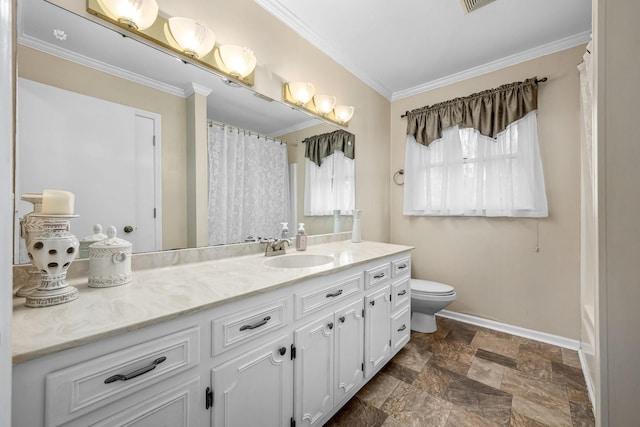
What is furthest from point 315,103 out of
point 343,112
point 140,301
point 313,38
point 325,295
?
point 140,301

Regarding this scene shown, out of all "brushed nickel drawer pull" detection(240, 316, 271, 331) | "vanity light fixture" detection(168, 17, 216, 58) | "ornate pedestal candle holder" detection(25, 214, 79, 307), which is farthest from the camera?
"vanity light fixture" detection(168, 17, 216, 58)

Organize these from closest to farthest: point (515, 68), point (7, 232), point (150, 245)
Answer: point (7, 232) → point (150, 245) → point (515, 68)

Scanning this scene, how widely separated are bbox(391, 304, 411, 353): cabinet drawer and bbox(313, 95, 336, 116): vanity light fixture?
171cm

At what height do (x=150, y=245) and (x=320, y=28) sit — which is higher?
(x=320, y=28)

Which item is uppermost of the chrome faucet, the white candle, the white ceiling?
the white ceiling

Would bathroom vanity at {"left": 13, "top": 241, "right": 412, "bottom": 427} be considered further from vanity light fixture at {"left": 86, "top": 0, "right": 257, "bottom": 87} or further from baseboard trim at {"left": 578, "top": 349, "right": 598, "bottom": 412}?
baseboard trim at {"left": 578, "top": 349, "right": 598, "bottom": 412}

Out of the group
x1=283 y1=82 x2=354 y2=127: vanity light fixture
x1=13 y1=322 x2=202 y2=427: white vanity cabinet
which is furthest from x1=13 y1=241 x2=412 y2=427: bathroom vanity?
x1=283 y1=82 x2=354 y2=127: vanity light fixture

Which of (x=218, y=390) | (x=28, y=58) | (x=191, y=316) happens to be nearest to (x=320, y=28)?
(x=28, y=58)

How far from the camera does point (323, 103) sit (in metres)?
2.11

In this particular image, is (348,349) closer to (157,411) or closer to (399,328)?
(399,328)

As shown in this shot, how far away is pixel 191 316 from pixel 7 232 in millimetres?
520

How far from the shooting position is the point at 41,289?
78cm

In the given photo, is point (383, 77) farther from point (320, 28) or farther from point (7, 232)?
point (7, 232)

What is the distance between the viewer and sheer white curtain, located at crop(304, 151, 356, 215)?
2078 mm
